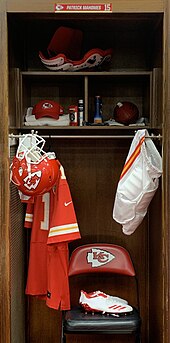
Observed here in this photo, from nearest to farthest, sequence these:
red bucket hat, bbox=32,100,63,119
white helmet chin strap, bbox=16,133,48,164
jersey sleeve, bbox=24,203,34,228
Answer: white helmet chin strap, bbox=16,133,48,164, red bucket hat, bbox=32,100,63,119, jersey sleeve, bbox=24,203,34,228

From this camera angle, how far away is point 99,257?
3467 mm

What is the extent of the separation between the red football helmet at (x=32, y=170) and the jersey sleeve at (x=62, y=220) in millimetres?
128

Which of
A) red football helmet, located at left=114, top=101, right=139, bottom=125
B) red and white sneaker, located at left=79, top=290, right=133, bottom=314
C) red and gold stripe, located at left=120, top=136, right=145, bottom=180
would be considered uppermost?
red football helmet, located at left=114, top=101, right=139, bottom=125

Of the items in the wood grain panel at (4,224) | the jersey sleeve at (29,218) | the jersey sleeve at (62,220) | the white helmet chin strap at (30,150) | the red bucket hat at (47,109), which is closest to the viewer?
the wood grain panel at (4,224)

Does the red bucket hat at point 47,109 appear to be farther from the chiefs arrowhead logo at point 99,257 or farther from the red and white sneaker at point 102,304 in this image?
the red and white sneaker at point 102,304

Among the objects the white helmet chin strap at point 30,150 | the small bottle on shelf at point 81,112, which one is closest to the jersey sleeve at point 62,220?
the white helmet chin strap at point 30,150

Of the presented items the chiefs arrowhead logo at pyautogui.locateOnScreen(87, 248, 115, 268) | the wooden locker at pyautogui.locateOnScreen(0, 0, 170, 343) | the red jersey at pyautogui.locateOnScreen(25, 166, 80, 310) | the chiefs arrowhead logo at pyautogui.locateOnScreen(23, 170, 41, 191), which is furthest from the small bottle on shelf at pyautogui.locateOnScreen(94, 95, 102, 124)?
the chiefs arrowhead logo at pyautogui.locateOnScreen(87, 248, 115, 268)

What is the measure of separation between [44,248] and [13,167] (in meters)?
0.64

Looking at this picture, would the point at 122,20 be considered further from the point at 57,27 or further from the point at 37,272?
the point at 37,272

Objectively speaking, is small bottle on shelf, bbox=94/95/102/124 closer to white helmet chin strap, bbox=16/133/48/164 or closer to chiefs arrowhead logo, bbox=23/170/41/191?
white helmet chin strap, bbox=16/133/48/164

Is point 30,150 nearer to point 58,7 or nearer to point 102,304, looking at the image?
point 58,7

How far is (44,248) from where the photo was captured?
346 centimetres

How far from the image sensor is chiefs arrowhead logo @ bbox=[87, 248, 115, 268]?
136 inches

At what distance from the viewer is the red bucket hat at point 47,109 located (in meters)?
3.38
